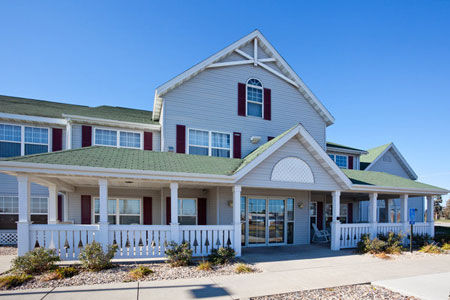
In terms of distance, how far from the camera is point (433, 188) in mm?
13875

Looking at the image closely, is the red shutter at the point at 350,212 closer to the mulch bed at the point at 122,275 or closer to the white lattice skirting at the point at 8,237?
the mulch bed at the point at 122,275

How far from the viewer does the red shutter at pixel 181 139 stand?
492 inches

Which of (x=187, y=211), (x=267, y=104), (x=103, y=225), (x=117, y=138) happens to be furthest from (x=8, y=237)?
(x=267, y=104)

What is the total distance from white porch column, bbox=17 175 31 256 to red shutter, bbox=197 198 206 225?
681 centimetres

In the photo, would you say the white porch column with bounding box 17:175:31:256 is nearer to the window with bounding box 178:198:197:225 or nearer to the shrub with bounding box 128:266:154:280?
the shrub with bounding box 128:266:154:280

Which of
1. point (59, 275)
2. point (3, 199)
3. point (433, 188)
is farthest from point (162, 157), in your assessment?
point (433, 188)

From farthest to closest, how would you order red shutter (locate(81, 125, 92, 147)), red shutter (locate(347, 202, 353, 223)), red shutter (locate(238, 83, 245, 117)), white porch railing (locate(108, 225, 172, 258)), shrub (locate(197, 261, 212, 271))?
red shutter (locate(347, 202, 353, 223))
red shutter (locate(238, 83, 245, 117))
red shutter (locate(81, 125, 92, 147))
white porch railing (locate(108, 225, 172, 258))
shrub (locate(197, 261, 212, 271))

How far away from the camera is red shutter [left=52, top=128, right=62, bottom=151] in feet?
43.1

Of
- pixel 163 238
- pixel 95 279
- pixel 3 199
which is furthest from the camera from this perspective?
pixel 3 199

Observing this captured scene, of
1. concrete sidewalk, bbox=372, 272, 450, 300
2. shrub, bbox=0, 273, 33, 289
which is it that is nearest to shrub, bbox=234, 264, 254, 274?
concrete sidewalk, bbox=372, 272, 450, 300

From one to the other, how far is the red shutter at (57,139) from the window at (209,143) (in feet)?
21.0

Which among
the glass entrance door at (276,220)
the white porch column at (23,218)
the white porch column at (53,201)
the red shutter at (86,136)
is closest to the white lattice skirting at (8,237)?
the white porch column at (53,201)

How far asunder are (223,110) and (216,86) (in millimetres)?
1235

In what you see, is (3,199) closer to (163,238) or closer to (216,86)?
(163,238)
